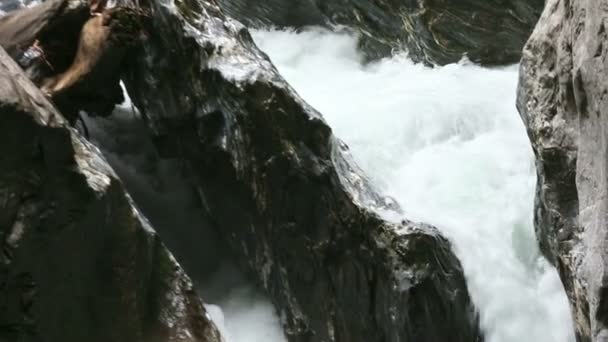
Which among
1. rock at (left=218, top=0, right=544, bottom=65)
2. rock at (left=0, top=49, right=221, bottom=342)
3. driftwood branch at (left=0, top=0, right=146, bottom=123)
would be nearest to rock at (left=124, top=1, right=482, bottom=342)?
driftwood branch at (left=0, top=0, right=146, bottom=123)

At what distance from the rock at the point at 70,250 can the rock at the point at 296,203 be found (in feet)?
3.99

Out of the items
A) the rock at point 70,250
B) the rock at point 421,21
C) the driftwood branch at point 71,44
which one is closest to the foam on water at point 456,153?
the rock at point 421,21

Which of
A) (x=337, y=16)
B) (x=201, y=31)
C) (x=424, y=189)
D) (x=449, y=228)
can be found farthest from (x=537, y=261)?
(x=337, y=16)

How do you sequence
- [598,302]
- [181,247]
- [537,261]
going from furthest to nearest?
[181,247], [537,261], [598,302]

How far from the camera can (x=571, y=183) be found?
498 centimetres

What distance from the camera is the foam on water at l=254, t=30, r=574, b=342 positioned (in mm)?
5969

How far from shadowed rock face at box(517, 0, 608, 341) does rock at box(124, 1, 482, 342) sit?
36.2 inches

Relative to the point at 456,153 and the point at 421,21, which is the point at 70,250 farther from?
the point at 421,21

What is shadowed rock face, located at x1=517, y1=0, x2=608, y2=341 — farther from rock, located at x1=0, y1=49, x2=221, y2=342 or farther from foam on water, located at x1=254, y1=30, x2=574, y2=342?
rock, located at x1=0, y1=49, x2=221, y2=342

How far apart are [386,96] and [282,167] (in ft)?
11.0

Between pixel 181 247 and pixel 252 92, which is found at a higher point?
pixel 252 92

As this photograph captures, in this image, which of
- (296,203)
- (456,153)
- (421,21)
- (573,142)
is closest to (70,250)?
(296,203)

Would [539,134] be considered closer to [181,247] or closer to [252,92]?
[252,92]

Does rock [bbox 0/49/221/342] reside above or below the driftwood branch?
below
